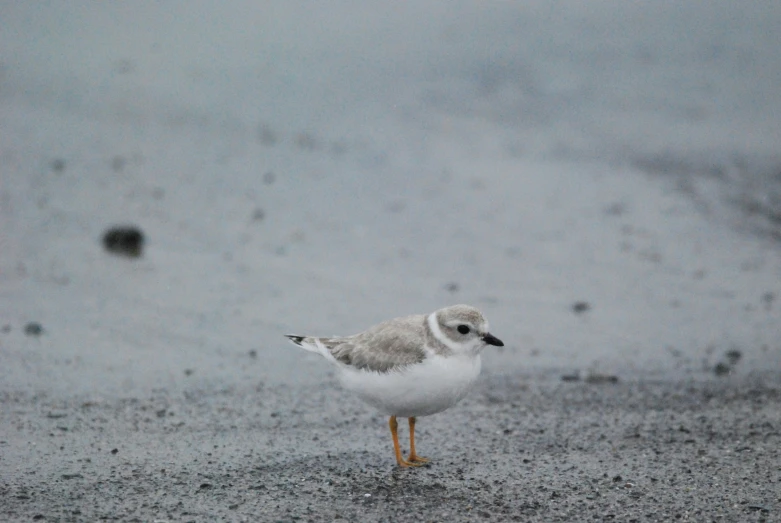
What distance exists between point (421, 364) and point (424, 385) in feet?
0.42

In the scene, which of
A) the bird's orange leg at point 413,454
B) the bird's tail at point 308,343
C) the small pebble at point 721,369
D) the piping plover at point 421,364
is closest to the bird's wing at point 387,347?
the piping plover at point 421,364

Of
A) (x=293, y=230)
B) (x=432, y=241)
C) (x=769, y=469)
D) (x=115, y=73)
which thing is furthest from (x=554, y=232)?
(x=115, y=73)

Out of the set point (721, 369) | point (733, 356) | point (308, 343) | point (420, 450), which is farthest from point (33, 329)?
point (733, 356)

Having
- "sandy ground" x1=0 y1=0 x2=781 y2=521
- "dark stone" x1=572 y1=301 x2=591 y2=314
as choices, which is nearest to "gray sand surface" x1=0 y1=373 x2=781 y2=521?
"sandy ground" x1=0 y1=0 x2=781 y2=521

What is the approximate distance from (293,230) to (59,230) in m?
2.31

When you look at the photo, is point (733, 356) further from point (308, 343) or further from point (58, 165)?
point (58, 165)

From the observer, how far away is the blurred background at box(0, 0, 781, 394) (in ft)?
24.4

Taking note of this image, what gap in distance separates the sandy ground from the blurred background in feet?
0.13

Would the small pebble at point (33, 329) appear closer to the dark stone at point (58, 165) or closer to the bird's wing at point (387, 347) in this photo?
the bird's wing at point (387, 347)

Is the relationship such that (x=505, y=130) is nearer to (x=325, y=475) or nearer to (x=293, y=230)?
(x=293, y=230)

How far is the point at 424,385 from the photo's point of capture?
5.21 m

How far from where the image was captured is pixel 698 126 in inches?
485

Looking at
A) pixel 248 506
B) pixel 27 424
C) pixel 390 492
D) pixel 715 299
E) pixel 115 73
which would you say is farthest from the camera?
pixel 115 73

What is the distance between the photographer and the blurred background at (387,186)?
745cm
